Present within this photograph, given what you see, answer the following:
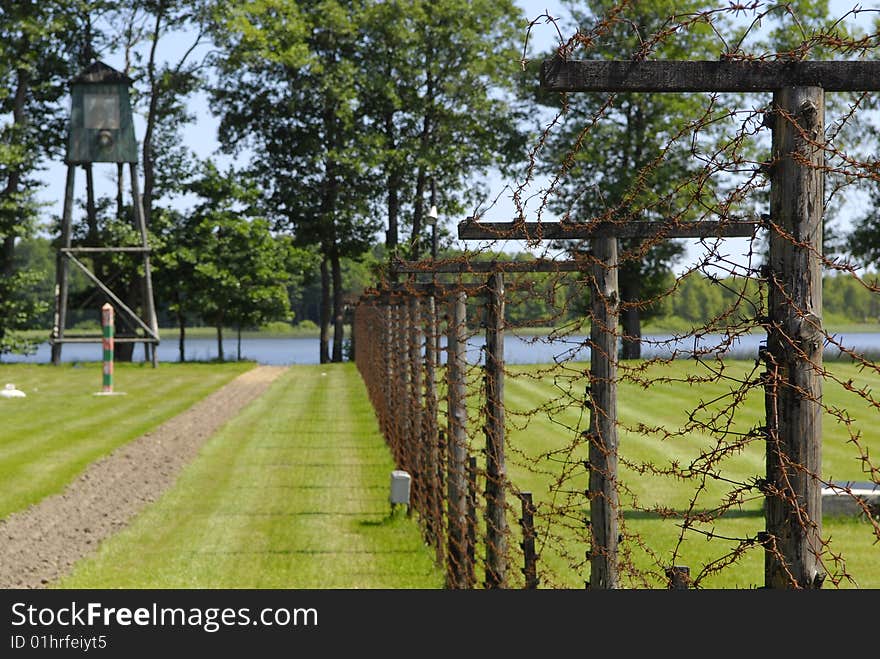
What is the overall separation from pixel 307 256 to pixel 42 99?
11544 millimetres

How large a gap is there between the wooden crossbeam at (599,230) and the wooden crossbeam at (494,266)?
45 centimetres

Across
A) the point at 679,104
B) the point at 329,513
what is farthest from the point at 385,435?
the point at 679,104

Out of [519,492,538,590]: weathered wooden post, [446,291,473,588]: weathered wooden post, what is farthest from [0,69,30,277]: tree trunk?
[519,492,538,590]: weathered wooden post

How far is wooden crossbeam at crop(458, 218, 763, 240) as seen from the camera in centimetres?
428

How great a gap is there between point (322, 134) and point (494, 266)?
39.3m

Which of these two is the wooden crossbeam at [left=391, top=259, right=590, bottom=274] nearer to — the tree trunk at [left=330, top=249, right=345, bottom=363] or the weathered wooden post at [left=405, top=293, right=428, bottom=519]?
the weathered wooden post at [left=405, top=293, right=428, bottom=519]

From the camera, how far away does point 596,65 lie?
3195 millimetres

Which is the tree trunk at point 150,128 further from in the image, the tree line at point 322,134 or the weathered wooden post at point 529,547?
the weathered wooden post at point 529,547

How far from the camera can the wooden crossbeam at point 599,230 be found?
4277 mm

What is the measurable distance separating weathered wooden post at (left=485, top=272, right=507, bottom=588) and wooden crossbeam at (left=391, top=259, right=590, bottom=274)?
26 centimetres

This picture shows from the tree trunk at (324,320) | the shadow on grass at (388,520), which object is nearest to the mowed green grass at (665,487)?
the shadow on grass at (388,520)

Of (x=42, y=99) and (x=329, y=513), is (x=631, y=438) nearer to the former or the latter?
(x=329, y=513)

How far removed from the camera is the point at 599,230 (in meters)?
4.89

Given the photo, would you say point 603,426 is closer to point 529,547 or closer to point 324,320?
point 529,547
